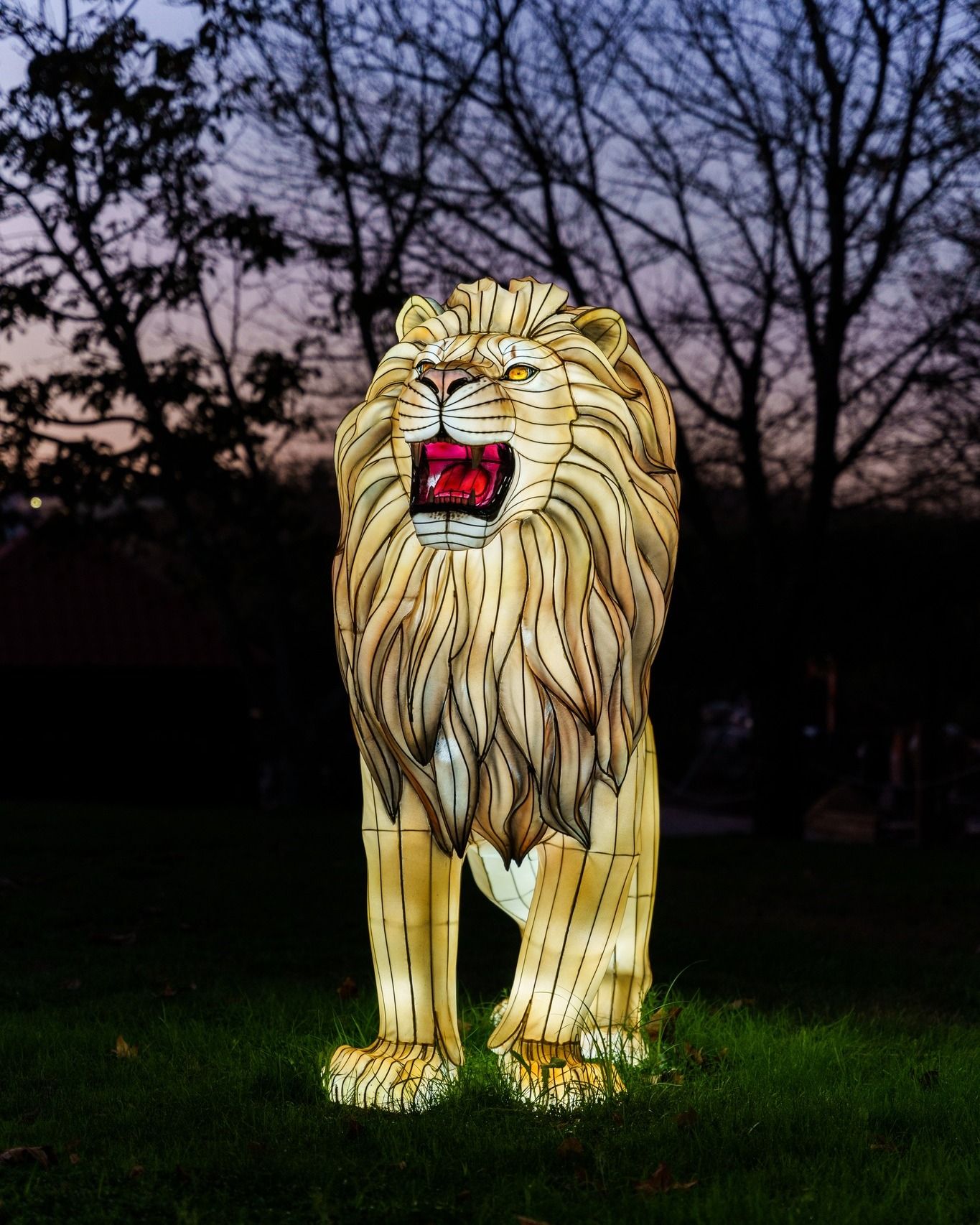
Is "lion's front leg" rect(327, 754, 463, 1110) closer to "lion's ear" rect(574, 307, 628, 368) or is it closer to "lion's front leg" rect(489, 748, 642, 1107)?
"lion's front leg" rect(489, 748, 642, 1107)

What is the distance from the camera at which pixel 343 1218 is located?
3236 millimetres

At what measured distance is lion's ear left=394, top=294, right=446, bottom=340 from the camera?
13.1 ft

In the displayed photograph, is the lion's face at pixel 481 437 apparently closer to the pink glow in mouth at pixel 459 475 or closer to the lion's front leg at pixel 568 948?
the pink glow in mouth at pixel 459 475

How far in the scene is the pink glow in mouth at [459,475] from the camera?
11.4 ft

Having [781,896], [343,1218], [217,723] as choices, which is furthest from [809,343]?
[343,1218]

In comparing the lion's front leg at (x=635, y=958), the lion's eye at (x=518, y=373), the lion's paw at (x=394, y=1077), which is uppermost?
the lion's eye at (x=518, y=373)

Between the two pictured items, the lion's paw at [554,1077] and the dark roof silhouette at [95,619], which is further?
the dark roof silhouette at [95,619]

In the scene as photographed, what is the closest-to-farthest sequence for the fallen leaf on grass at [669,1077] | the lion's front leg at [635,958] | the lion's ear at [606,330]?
1. the lion's ear at [606,330]
2. the lion's front leg at [635,958]
3. the fallen leaf on grass at [669,1077]

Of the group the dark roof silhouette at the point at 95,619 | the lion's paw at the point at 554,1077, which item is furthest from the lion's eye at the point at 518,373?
the dark roof silhouette at the point at 95,619

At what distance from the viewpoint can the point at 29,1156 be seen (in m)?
3.66

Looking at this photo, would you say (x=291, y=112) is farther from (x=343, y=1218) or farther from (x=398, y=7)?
(x=343, y=1218)

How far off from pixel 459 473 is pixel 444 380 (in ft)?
0.75

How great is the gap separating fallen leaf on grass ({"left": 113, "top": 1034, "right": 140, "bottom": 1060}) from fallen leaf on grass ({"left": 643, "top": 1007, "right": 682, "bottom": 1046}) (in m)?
1.66

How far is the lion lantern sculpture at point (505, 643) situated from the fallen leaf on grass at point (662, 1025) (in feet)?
1.76
